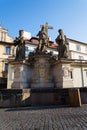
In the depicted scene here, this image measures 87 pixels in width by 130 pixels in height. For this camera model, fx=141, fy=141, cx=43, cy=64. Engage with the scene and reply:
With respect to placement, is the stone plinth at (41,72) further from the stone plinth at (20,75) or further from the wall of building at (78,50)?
the wall of building at (78,50)

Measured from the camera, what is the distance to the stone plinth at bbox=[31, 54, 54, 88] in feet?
31.4

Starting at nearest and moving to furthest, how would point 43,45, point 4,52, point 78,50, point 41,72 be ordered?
point 41,72 < point 43,45 < point 4,52 < point 78,50

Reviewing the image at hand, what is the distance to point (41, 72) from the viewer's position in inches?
383

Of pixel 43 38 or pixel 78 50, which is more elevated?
pixel 78 50

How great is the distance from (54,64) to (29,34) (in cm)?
3446

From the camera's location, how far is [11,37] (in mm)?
37250

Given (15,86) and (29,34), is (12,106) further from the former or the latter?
(29,34)

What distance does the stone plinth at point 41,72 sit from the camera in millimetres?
9570

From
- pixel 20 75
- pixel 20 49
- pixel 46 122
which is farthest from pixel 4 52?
pixel 46 122

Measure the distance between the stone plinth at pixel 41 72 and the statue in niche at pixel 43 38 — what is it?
766mm

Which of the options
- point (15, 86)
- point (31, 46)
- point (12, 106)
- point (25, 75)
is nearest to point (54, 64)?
point (25, 75)

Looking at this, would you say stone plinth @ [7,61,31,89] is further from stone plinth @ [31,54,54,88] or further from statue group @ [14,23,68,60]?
statue group @ [14,23,68,60]

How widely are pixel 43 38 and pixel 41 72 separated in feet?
9.47

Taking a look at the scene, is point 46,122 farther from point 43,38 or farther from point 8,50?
point 8,50
